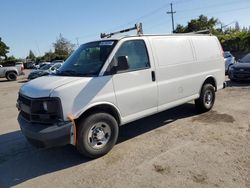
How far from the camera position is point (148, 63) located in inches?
220

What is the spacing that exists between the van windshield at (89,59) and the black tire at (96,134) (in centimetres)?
80

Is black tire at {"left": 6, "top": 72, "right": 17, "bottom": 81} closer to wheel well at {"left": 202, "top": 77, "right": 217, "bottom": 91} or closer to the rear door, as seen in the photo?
wheel well at {"left": 202, "top": 77, "right": 217, "bottom": 91}

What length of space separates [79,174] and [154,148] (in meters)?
1.50

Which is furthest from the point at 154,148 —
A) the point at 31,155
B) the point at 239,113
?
the point at 239,113

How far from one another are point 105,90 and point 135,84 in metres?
0.71

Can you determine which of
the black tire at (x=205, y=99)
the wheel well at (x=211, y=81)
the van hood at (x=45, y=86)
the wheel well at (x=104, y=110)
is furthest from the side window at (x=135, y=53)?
the wheel well at (x=211, y=81)

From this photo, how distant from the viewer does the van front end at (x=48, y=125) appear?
14.2 ft

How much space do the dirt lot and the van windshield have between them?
5.00 feet

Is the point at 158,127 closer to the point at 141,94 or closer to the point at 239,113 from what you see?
the point at 141,94

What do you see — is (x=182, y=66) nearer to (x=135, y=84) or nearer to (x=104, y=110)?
(x=135, y=84)

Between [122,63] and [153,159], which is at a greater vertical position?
[122,63]

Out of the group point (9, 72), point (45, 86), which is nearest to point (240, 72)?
point (45, 86)

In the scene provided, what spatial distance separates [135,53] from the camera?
5426mm

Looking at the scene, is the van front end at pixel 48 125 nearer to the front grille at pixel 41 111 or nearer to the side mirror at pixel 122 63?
the front grille at pixel 41 111
